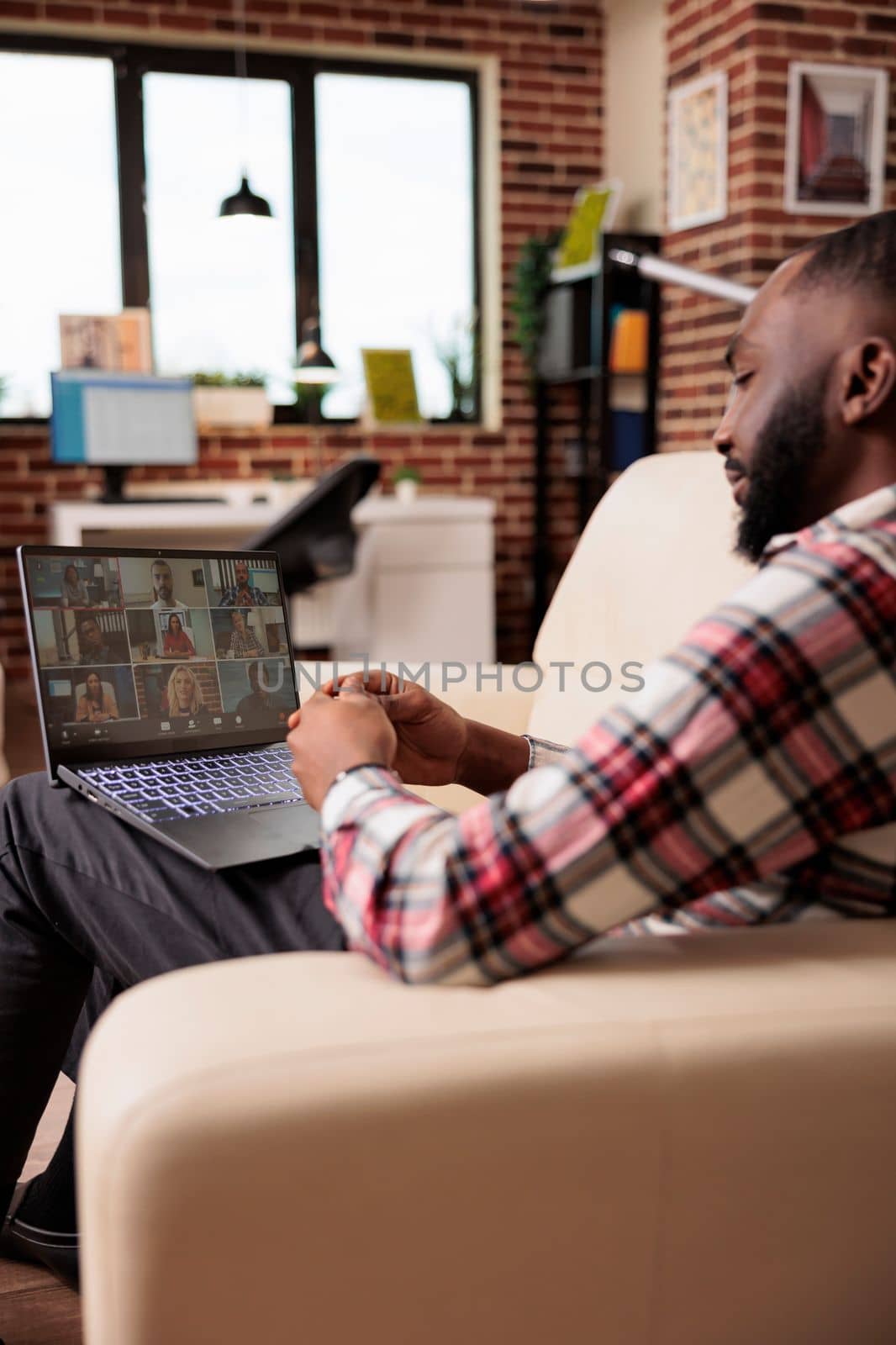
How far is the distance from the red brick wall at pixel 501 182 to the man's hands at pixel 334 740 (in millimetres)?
4222

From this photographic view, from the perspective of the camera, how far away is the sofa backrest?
1748 millimetres

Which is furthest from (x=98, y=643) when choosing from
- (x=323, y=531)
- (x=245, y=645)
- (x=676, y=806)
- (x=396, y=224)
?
(x=396, y=224)

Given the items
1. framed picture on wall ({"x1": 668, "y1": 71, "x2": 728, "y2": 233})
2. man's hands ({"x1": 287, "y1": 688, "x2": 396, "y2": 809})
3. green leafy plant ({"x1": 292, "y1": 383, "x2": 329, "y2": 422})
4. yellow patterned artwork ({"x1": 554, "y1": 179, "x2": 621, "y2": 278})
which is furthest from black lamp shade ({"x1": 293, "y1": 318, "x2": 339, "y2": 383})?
man's hands ({"x1": 287, "y1": 688, "x2": 396, "y2": 809})

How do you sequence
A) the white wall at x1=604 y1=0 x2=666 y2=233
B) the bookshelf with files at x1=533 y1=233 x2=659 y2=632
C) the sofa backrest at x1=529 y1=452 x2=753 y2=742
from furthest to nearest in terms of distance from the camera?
the white wall at x1=604 y1=0 x2=666 y2=233, the bookshelf with files at x1=533 y1=233 x2=659 y2=632, the sofa backrest at x1=529 y1=452 x2=753 y2=742

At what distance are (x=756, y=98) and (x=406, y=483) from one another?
68.1 inches

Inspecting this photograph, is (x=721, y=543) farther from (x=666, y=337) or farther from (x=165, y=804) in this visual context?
(x=666, y=337)

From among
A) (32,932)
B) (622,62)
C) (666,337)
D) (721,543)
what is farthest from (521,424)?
(32,932)

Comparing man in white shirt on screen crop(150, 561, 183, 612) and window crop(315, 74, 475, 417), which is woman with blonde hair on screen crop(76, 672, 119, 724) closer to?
man in white shirt on screen crop(150, 561, 183, 612)

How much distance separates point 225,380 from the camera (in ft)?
16.6

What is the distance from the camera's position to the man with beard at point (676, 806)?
687 millimetres

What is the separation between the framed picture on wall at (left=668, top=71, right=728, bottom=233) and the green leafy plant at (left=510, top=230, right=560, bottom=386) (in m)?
0.87

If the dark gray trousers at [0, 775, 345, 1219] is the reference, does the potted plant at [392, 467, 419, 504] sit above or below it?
above

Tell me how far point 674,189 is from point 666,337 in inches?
19.1

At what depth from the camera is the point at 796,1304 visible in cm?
71
